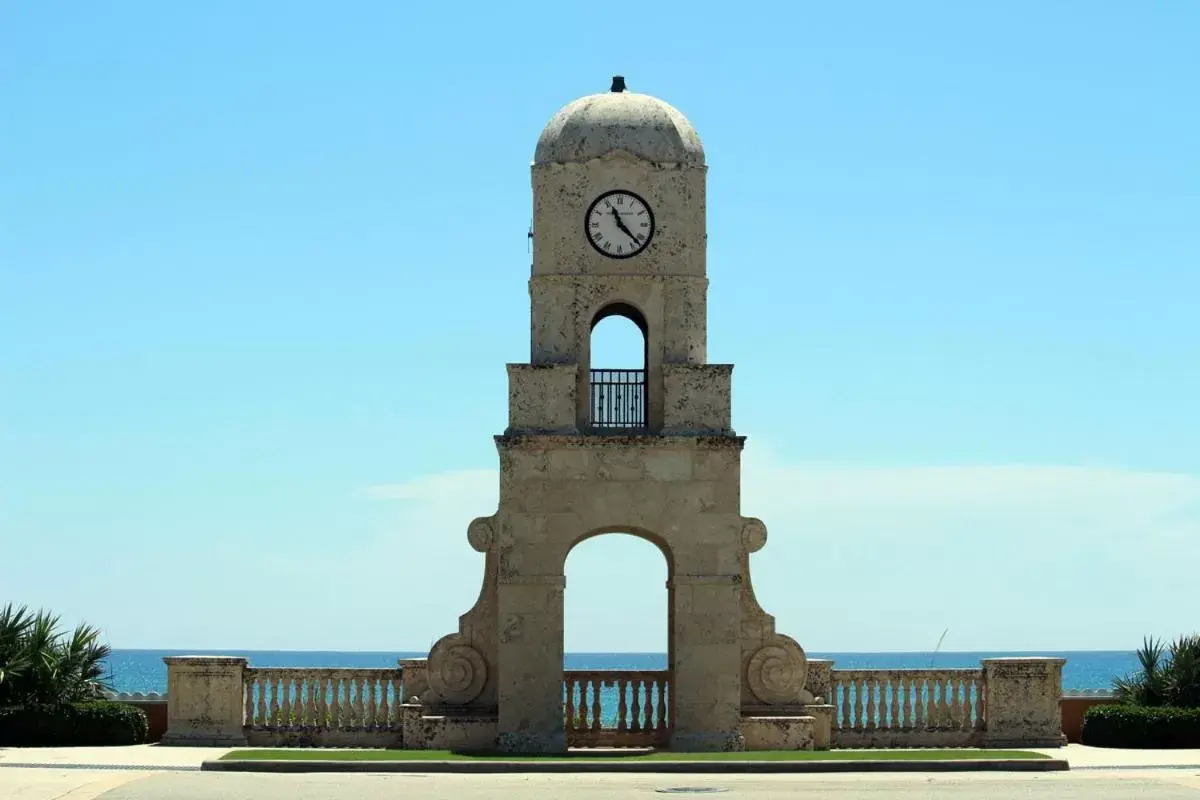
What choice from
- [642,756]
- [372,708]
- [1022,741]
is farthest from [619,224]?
[1022,741]

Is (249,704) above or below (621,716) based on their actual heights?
above

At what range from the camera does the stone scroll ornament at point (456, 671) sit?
33.2 m

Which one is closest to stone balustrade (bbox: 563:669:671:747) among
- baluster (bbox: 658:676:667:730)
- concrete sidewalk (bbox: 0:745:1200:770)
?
baluster (bbox: 658:676:667:730)

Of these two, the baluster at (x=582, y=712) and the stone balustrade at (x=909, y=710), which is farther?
the stone balustrade at (x=909, y=710)

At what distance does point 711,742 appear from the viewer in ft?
106

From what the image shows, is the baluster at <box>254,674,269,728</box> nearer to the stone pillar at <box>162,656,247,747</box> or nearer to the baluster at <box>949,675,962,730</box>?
the stone pillar at <box>162,656,247,747</box>

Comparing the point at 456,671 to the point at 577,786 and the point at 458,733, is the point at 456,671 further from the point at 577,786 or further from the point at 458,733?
the point at 577,786

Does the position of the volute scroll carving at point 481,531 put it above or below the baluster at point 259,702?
above

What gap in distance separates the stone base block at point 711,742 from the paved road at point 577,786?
242cm

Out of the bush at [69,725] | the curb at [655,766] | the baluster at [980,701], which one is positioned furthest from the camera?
the baluster at [980,701]

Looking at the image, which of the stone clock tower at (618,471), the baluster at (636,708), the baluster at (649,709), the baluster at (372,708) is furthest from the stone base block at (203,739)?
the baluster at (649,709)

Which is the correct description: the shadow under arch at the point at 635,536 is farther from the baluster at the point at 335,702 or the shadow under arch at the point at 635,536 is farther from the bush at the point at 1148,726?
the bush at the point at 1148,726

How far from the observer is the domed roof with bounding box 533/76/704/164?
109 ft

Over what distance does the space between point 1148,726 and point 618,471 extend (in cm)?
913
